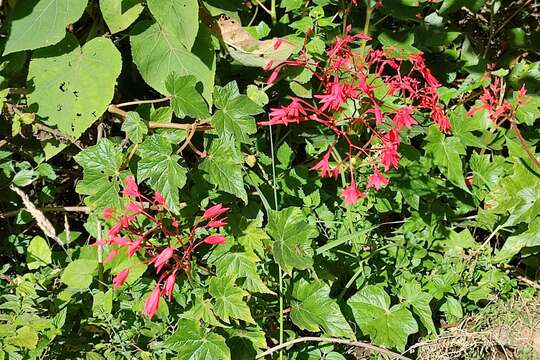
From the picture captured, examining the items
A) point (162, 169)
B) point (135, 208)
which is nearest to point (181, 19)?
point (162, 169)

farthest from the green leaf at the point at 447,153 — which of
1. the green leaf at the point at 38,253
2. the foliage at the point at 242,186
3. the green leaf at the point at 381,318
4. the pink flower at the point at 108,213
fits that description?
the green leaf at the point at 38,253

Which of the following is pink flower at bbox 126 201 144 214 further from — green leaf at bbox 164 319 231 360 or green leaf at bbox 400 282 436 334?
green leaf at bbox 400 282 436 334

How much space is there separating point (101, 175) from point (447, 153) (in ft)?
3.39

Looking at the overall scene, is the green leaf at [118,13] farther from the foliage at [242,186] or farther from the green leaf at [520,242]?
the green leaf at [520,242]

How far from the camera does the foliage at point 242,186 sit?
6.18 ft

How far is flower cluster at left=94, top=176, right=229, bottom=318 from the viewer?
5.40 ft

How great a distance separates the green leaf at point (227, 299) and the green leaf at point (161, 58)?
514 mm

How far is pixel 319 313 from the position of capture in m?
1.94

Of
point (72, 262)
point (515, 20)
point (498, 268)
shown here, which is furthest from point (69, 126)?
point (515, 20)

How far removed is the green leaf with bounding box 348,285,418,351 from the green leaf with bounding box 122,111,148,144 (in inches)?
29.4

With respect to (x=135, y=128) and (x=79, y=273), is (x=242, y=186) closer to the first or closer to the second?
(x=135, y=128)

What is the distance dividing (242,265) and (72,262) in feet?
1.61

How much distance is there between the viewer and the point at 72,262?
6.69 feet

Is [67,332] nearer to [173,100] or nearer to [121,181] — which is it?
[121,181]
